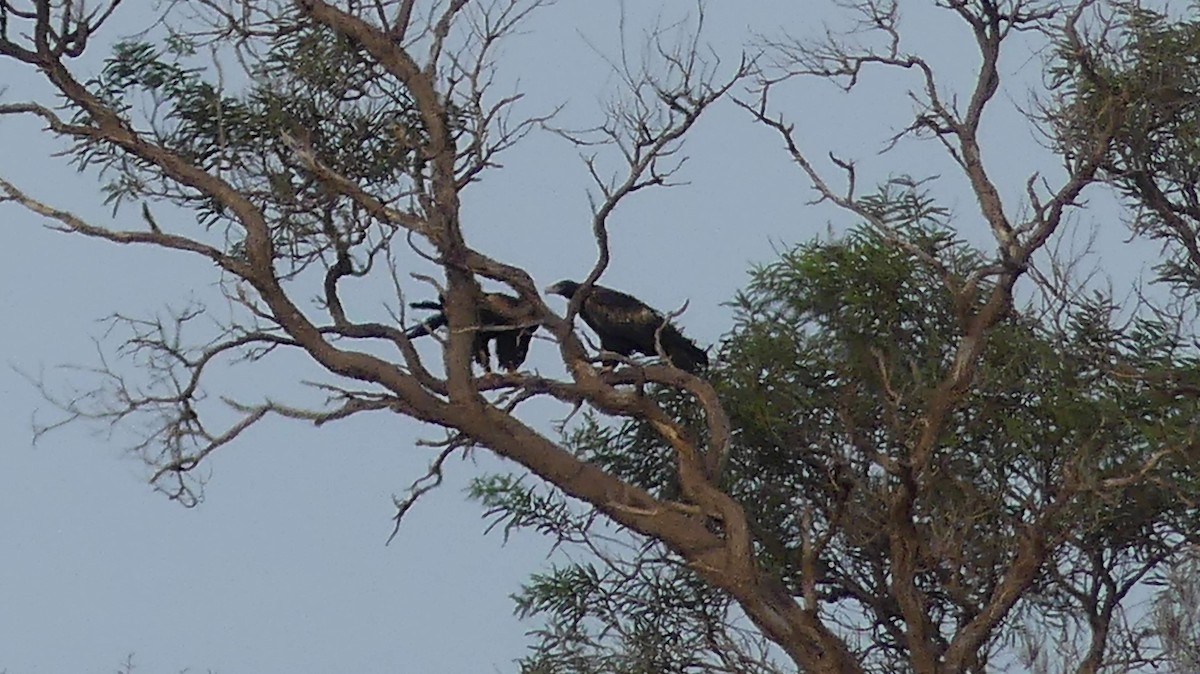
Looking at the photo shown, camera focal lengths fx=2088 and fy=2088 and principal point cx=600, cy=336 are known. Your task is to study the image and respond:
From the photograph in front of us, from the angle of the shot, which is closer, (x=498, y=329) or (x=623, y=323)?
(x=498, y=329)

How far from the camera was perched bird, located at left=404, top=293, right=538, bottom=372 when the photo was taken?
784 cm

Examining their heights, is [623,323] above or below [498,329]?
above

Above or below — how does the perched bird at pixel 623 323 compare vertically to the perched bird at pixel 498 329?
above

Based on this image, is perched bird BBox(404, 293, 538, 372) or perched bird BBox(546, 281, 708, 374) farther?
perched bird BBox(546, 281, 708, 374)

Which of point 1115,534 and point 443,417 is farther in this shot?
point 1115,534

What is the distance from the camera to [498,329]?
7.48 metres

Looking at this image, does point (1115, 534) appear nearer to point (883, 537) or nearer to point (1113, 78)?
point (883, 537)

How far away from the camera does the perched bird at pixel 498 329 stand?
7840mm

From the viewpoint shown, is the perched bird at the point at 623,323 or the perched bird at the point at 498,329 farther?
the perched bird at the point at 623,323

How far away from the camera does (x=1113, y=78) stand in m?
8.69

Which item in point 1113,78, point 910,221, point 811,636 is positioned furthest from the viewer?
point 910,221

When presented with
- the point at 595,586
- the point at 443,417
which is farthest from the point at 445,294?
the point at 595,586

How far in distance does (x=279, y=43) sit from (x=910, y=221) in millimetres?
3042

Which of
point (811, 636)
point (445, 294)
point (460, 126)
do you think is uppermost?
point (460, 126)
